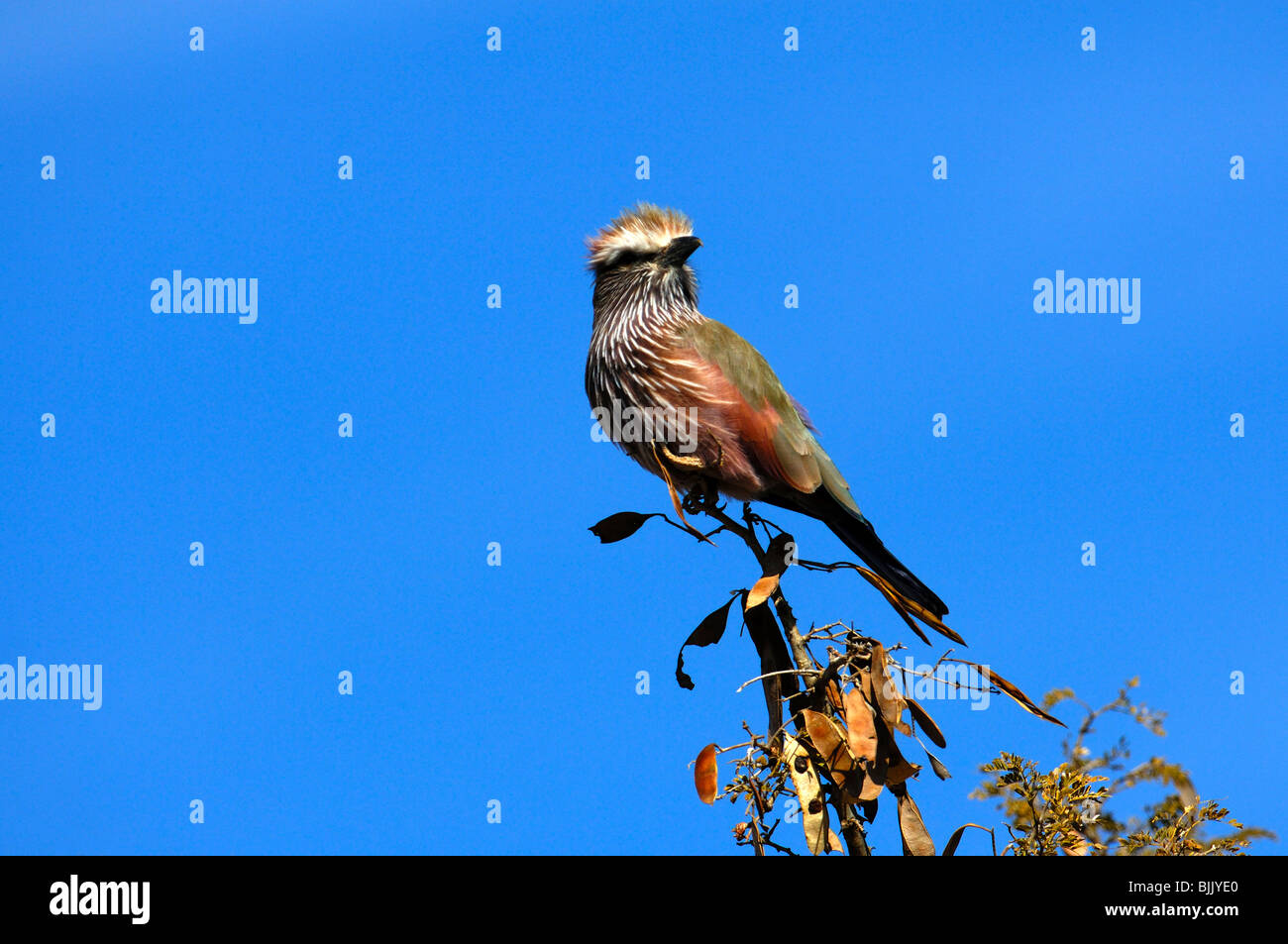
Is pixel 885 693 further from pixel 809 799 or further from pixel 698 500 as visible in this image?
pixel 698 500

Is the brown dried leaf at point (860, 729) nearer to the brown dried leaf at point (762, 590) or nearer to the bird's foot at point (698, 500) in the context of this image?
the brown dried leaf at point (762, 590)

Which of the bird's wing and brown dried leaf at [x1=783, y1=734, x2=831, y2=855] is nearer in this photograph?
brown dried leaf at [x1=783, y1=734, x2=831, y2=855]

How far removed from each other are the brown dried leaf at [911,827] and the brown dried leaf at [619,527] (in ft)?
4.03

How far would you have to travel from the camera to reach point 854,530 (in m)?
5.25

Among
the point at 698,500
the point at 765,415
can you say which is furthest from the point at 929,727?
the point at 765,415

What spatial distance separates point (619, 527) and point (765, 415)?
5.29 ft

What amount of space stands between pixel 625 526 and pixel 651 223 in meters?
2.33

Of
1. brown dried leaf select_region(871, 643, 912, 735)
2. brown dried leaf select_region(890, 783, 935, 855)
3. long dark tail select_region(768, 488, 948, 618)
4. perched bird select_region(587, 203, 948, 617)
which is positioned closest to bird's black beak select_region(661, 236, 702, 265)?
perched bird select_region(587, 203, 948, 617)

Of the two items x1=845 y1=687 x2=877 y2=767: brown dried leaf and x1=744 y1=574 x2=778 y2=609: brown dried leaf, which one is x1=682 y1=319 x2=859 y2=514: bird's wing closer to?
x1=744 y1=574 x2=778 y2=609: brown dried leaf

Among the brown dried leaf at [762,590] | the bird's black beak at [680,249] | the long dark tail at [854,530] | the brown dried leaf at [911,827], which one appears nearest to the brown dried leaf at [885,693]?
the brown dried leaf at [911,827]

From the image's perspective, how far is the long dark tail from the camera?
4.95 metres
